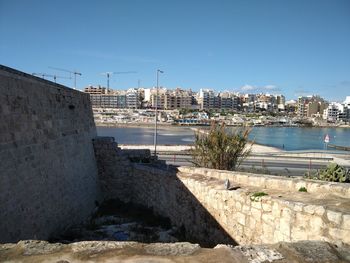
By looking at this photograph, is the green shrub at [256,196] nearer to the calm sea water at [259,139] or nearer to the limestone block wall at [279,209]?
the limestone block wall at [279,209]

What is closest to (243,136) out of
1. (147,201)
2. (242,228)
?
(147,201)

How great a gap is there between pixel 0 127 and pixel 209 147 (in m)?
8.63

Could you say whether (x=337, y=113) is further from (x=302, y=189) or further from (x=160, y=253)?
(x=160, y=253)

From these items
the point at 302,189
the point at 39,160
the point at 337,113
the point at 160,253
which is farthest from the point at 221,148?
the point at 337,113

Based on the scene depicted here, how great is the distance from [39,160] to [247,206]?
→ 5.15m

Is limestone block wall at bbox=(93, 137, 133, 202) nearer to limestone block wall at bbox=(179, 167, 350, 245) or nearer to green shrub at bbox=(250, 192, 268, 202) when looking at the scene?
limestone block wall at bbox=(179, 167, 350, 245)

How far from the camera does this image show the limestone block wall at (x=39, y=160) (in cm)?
682

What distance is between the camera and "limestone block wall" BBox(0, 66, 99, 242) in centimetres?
682

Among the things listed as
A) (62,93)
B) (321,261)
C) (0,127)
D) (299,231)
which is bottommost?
(299,231)

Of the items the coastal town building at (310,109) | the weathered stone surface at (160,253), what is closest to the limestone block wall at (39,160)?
the weathered stone surface at (160,253)

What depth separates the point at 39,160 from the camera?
8.23 metres

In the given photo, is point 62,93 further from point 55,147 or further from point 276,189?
point 276,189

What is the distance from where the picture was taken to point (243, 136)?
13922 mm

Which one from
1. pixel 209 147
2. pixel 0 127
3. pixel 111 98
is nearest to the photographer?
pixel 0 127
